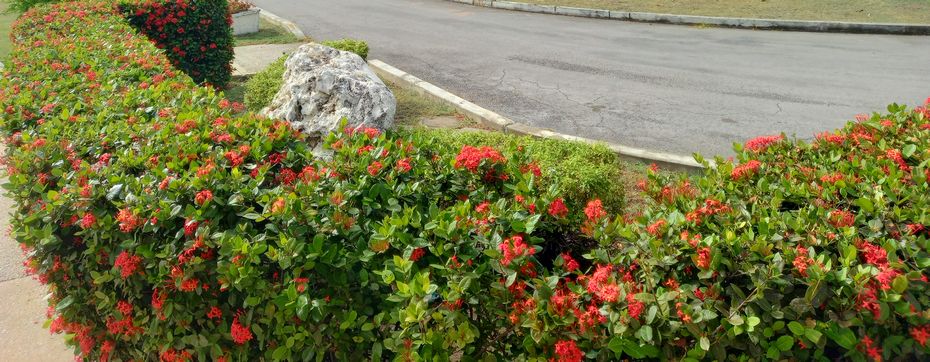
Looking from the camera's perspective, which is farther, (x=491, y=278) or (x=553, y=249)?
(x=553, y=249)

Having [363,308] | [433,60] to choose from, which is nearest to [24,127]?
[363,308]

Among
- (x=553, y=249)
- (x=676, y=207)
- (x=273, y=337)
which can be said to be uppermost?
(x=676, y=207)

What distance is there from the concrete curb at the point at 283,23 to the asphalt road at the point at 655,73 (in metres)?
0.34

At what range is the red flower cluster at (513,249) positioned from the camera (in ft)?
8.08

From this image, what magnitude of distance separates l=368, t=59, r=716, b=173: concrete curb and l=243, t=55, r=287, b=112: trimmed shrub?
191 cm

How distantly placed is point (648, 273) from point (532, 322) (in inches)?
17.9

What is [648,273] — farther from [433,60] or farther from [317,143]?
[433,60]

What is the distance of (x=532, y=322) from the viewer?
233 centimetres

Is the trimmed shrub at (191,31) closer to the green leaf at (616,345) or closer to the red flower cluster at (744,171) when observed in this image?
the red flower cluster at (744,171)

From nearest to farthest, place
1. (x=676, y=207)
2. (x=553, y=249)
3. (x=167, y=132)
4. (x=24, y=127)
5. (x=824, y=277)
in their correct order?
(x=824, y=277)
(x=676, y=207)
(x=553, y=249)
(x=167, y=132)
(x=24, y=127)

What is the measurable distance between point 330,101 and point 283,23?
33.9 ft

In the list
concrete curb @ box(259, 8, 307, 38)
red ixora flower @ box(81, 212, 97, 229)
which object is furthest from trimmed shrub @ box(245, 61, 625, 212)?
concrete curb @ box(259, 8, 307, 38)

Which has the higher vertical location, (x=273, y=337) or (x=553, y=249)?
(x=553, y=249)

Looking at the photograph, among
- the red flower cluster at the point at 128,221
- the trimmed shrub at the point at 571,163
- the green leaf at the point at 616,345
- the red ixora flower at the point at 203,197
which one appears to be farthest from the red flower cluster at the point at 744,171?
the red flower cluster at the point at 128,221
